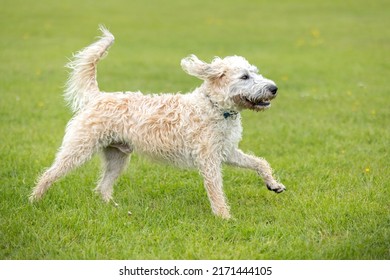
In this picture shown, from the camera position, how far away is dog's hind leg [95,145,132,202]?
6879mm

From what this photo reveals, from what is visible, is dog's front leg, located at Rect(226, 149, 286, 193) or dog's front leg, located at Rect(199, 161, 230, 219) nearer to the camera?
dog's front leg, located at Rect(199, 161, 230, 219)

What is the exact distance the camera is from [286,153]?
28.5ft

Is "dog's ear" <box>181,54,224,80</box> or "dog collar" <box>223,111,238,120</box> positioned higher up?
"dog's ear" <box>181,54,224,80</box>

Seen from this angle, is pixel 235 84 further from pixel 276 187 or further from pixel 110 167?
pixel 110 167

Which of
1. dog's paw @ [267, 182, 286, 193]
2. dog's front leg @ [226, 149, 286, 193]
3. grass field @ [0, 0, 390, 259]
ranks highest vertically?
dog's front leg @ [226, 149, 286, 193]

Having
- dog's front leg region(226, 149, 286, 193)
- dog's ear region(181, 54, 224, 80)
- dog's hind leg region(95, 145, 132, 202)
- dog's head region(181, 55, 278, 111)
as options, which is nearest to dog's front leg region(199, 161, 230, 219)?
dog's front leg region(226, 149, 286, 193)

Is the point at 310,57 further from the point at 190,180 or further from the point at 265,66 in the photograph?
the point at 190,180

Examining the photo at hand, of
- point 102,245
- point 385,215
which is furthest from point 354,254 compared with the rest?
point 102,245

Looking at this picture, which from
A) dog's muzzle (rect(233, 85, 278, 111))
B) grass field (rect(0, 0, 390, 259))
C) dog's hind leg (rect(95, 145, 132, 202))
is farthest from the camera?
dog's hind leg (rect(95, 145, 132, 202))

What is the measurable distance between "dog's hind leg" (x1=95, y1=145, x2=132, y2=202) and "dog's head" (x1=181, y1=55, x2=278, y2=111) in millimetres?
1366

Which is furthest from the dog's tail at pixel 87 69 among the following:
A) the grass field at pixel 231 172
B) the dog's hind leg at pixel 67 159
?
the grass field at pixel 231 172

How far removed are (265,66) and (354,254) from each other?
1240 cm

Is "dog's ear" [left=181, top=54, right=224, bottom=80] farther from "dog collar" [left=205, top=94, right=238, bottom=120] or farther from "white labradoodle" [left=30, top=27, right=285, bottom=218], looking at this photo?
"dog collar" [left=205, top=94, right=238, bottom=120]

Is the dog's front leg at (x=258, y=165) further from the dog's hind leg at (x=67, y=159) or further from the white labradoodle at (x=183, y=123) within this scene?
the dog's hind leg at (x=67, y=159)
